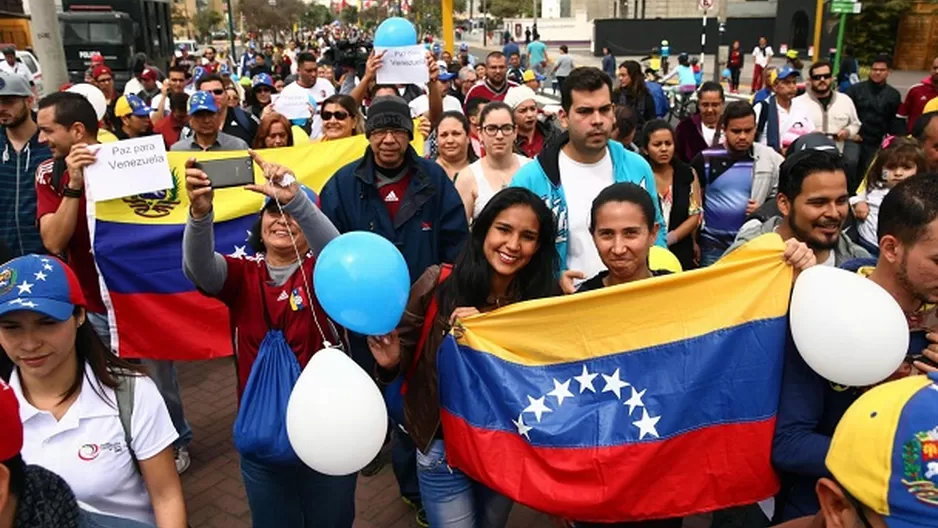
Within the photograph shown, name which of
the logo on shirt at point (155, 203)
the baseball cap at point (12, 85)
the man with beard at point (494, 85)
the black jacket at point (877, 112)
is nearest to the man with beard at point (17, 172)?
the baseball cap at point (12, 85)

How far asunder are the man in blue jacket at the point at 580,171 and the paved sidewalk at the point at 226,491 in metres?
1.46

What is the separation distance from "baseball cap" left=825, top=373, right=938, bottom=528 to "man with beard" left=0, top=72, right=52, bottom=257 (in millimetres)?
4495

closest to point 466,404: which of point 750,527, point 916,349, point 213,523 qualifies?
point 750,527

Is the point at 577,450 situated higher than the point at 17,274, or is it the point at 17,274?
the point at 17,274

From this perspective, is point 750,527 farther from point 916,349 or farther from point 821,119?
point 821,119

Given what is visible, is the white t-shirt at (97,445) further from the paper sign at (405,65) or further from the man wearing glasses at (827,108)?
the man wearing glasses at (827,108)

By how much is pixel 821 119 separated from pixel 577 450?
245 inches

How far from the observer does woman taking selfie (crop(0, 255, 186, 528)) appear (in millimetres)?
2170

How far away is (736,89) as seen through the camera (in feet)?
85.9

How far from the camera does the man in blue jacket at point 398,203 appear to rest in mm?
4027

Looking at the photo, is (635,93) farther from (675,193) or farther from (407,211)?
(407,211)

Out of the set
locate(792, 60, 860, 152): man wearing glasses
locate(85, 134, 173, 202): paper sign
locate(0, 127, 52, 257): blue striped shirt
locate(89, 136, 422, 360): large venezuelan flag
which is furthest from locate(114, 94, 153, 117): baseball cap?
locate(792, 60, 860, 152): man wearing glasses

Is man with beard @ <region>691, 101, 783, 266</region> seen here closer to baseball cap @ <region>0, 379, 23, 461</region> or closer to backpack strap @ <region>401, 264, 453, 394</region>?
backpack strap @ <region>401, 264, 453, 394</region>

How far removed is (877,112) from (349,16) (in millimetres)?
94303
